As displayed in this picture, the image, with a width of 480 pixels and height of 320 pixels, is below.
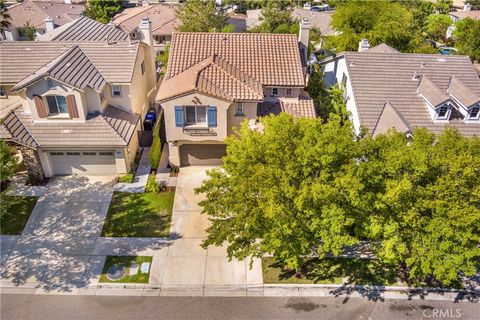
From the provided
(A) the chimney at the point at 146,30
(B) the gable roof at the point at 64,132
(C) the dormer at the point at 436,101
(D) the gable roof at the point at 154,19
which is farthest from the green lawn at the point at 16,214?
(D) the gable roof at the point at 154,19

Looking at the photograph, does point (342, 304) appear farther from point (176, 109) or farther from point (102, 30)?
point (102, 30)

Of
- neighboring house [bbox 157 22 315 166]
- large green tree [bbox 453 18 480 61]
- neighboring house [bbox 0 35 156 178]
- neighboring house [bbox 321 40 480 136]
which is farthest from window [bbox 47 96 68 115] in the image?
large green tree [bbox 453 18 480 61]

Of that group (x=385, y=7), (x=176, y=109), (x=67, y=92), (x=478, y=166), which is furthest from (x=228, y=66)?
(x=385, y=7)

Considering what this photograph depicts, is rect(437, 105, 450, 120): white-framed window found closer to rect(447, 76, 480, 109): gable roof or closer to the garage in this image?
rect(447, 76, 480, 109): gable roof

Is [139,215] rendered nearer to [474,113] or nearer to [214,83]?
[214,83]

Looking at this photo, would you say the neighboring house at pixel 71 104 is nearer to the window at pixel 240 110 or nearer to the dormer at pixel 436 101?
the window at pixel 240 110

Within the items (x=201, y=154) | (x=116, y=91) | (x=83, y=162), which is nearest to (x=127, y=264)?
(x=83, y=162)
